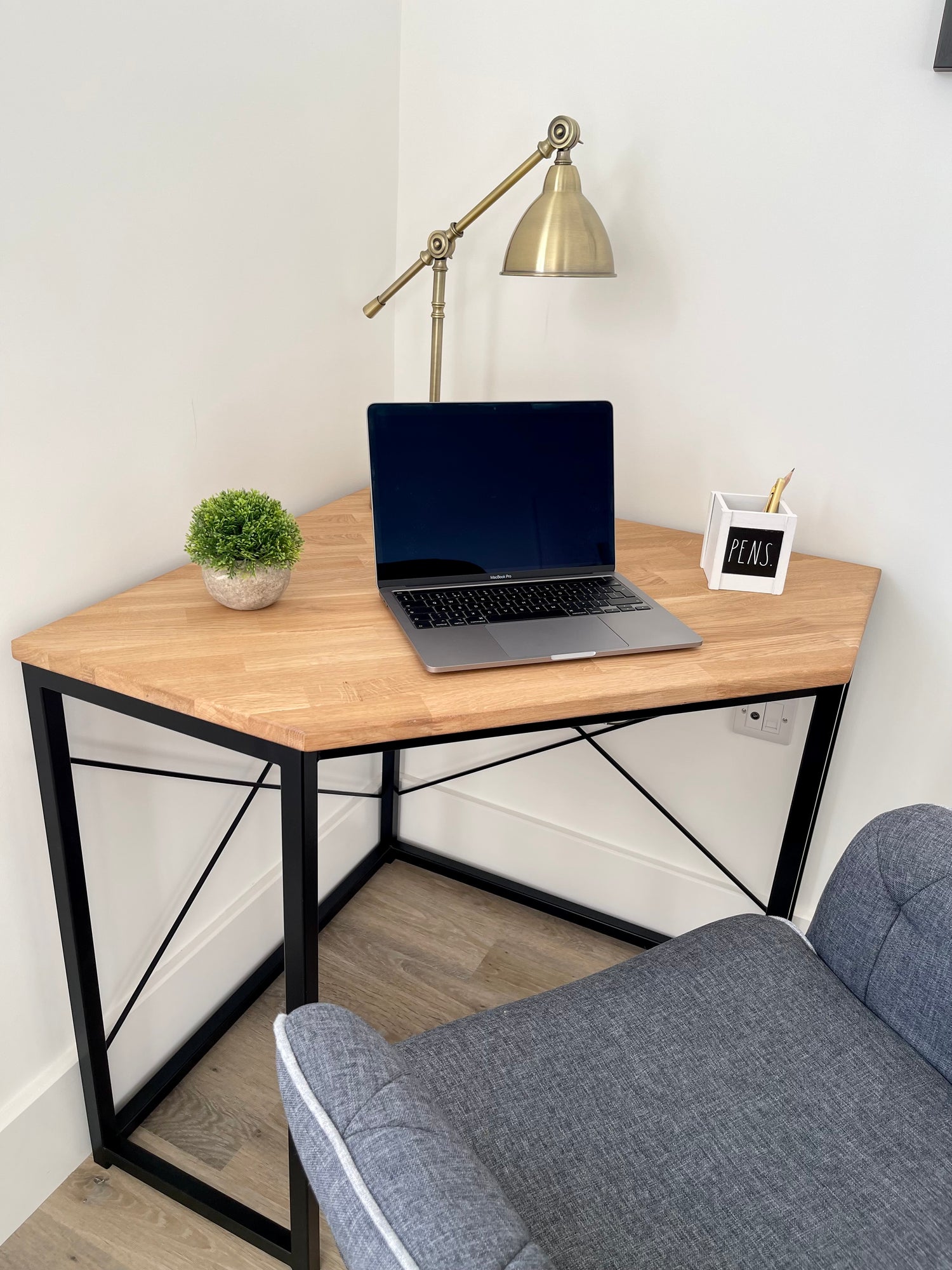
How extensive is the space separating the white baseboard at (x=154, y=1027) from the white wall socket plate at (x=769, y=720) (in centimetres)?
80

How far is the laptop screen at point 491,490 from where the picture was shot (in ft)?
3.92

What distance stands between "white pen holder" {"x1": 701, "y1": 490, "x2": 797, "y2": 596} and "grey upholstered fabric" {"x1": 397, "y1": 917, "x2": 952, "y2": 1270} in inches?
19.1

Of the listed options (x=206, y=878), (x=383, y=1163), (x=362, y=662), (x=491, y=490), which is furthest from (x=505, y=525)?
(x=383, y=1163)

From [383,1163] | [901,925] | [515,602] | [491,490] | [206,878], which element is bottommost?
[206,878]

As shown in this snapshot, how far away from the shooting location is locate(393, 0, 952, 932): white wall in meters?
1.27

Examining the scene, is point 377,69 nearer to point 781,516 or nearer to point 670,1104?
point 781,516

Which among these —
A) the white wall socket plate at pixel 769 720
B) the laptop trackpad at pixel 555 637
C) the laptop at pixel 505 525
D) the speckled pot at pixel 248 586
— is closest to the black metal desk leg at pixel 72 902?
the speckled pot at pixel 248 586

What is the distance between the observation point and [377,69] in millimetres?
1486

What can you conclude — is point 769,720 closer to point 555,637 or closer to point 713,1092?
point 555,637

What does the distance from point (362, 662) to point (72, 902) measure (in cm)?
51

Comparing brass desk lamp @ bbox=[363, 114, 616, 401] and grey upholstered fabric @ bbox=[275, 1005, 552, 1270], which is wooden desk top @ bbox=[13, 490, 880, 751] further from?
brass desk lamp @ bbox=[363, 114, 616, 401]

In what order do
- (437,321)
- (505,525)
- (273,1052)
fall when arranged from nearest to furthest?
(505,525) < (437,321) < (273,1052)

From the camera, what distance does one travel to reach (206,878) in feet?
4.36

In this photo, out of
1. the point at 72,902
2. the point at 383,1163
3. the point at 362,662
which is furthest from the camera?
the point at 72,902
